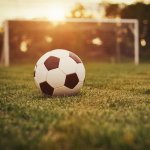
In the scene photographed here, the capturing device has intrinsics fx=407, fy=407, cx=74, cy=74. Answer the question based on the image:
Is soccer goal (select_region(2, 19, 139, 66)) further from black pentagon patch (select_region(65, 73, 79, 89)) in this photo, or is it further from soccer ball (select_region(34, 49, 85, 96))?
black pentagon patch (select_region(65, 73, 79, 89))

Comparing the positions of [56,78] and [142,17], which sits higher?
[142,17]

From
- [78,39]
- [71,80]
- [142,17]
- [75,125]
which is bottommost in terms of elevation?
[75,125]

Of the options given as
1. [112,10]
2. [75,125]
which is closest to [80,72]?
[75,125]

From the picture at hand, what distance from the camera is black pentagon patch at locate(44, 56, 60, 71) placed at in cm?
629

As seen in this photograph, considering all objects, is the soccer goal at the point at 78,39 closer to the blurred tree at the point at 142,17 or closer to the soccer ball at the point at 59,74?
the blurred tree at the point at 142,17

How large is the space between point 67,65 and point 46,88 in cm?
49

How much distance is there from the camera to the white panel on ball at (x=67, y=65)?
248 inches

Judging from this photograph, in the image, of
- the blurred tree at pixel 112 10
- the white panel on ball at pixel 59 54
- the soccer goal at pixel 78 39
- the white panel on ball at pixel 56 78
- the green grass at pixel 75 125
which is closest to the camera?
the green grass at pixel 75 125

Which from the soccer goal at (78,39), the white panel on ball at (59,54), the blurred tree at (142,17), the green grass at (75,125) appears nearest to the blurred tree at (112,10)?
the blurred tree at (142,17)

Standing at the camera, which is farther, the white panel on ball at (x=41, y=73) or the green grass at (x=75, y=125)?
the white panel on ball at (x=41, y=73)

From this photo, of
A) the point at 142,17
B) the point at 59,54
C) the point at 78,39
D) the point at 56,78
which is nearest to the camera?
the point at 56,78

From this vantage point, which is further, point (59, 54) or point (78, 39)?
point (78, 39)

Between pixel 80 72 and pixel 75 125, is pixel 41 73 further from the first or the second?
pixel 75 125

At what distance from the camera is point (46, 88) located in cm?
636
